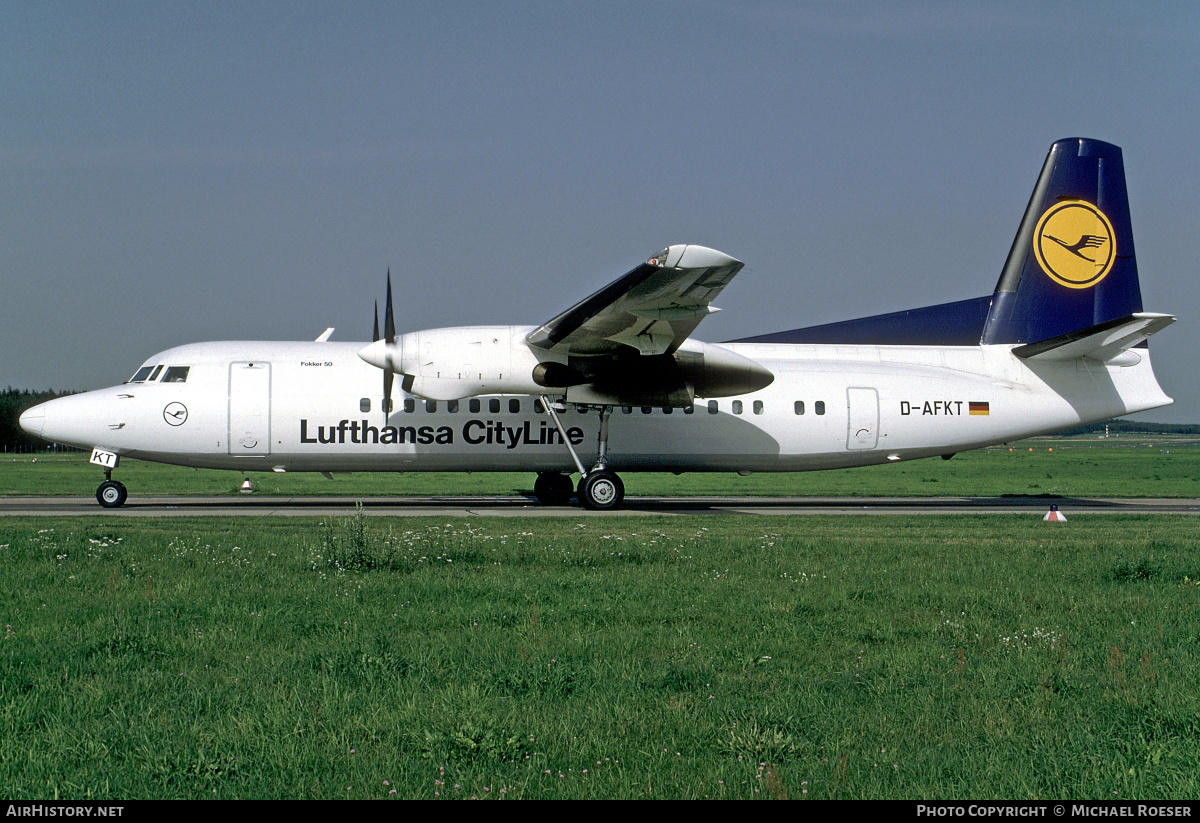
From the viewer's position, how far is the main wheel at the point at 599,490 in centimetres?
2055

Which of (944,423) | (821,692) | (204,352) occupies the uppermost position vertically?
(204,352)

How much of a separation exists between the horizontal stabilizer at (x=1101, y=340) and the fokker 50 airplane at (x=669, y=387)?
0.06 meters

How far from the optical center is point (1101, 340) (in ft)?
70.6

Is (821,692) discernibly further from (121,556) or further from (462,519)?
(462,519)

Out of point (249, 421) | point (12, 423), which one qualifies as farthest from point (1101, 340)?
point (12, 423)

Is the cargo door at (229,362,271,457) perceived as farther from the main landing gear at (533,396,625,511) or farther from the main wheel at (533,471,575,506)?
the main wheel at (533,471,575,506)

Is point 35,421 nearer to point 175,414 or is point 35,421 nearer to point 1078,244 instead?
point 175,414

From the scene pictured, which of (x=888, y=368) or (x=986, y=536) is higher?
(x=888, y=368)

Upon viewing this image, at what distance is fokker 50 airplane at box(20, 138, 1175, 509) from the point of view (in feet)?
63.3

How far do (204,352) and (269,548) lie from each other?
1013 cm

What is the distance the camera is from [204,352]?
20.8m

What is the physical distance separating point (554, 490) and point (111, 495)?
9.33m

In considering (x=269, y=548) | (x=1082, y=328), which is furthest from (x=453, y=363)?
(x=1082, y=328)

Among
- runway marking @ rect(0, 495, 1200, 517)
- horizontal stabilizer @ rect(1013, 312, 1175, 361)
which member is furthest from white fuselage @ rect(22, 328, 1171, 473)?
runway marking @ rect(0, 495, 1200, 517)
